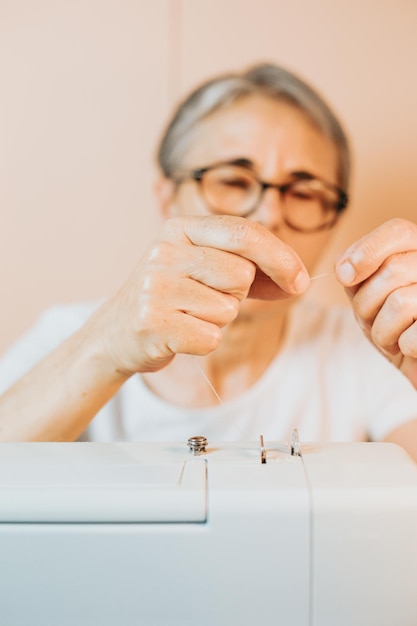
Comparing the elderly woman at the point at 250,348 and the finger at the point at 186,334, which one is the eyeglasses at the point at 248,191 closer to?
the elderly woman at the point at 250,348

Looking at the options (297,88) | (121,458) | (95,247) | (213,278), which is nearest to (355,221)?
(297,88)

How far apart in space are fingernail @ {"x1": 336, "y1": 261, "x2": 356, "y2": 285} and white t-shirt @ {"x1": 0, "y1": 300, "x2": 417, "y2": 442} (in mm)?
400

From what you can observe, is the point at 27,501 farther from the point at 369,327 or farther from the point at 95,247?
the point at 95,247

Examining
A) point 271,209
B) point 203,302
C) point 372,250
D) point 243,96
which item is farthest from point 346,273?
point 243,96

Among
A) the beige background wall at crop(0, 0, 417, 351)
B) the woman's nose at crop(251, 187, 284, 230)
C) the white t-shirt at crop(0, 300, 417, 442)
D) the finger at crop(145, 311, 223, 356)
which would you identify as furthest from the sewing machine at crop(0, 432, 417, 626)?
the beige background wall at crop(0, 0, 417, 351)

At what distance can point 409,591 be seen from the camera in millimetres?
423

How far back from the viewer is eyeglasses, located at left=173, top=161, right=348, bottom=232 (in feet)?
3.18

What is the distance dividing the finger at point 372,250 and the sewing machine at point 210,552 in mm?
218

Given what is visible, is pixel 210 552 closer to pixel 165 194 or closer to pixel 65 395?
pixel 65 395

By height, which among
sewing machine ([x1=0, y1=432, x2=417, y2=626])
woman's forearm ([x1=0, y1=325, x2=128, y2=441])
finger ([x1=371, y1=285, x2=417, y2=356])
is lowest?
sewing machine ([x1=0, y1=432, x2=417, y2=626])

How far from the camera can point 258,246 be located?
0.54 metres

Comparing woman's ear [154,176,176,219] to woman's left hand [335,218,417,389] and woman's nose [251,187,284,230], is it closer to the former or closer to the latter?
woman's nose [251,187,284,230]

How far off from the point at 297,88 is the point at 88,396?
2.31 feet

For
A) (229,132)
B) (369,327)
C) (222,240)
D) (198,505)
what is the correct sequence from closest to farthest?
(198,505) < (222,240) < (369,327) < (229,132)
